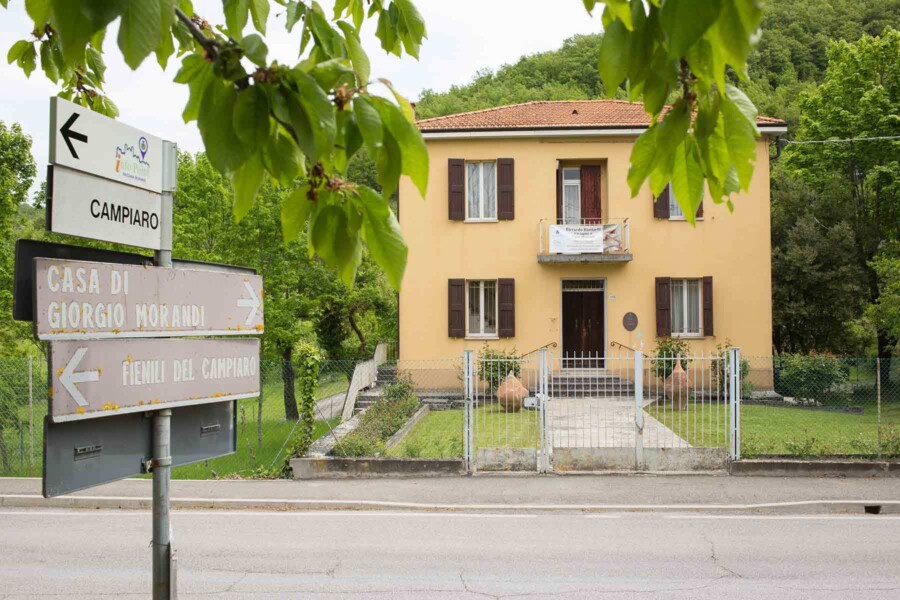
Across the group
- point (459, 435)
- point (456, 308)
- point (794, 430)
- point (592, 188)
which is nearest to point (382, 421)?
point (459, 435)

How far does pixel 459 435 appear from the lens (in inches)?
614

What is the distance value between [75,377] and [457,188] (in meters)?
20.9

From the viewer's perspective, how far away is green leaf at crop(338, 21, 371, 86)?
6.81 ft

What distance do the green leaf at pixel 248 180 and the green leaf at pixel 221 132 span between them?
13cm

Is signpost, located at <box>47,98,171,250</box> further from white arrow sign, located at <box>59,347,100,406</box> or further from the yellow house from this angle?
the yellow house

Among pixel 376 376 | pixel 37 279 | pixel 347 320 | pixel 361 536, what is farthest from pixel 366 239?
pixel 347 320

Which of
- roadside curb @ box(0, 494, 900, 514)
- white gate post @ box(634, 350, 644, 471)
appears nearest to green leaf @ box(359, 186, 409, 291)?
roadside curb @ box(0, 494, 900, 514)

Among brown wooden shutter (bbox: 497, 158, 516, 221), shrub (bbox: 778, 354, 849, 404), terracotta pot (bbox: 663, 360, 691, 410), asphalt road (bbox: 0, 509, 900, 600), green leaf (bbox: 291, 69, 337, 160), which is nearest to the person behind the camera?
green leaf (bbox: 291, 69, 337, 160)

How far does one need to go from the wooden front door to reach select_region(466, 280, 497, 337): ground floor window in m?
2.08

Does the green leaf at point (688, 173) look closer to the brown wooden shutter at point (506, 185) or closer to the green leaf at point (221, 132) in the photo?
the green leaf at point (221, 132)

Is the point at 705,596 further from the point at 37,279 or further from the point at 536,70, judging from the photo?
the point at 536,70

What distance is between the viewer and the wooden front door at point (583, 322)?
78.8 feet

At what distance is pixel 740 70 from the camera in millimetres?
1521

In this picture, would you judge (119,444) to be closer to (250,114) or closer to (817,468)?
(250,114)
